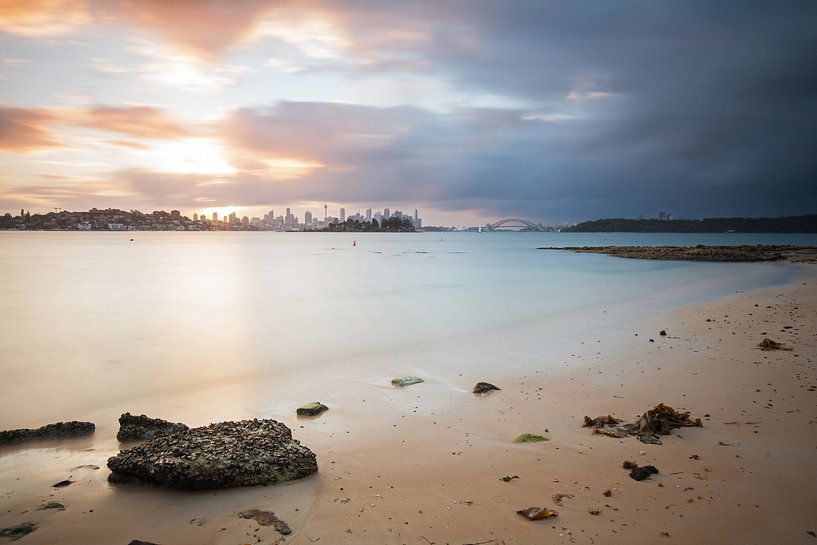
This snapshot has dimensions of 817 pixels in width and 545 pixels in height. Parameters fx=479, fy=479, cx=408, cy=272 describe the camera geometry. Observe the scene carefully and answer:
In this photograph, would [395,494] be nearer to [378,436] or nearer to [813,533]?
[378,436]

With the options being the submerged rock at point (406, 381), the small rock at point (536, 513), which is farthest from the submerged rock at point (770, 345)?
the small rock at point (536, 513)

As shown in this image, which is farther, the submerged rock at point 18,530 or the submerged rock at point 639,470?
the submerged rock at point 639,470

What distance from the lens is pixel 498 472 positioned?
15.9 ft

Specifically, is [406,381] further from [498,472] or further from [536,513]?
[536,513]

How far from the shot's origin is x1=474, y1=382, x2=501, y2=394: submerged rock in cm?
764

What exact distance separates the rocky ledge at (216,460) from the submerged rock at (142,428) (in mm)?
873

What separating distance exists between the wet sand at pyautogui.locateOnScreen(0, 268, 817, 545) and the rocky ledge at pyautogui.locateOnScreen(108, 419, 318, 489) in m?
0.13

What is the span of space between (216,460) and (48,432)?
306 centimetres

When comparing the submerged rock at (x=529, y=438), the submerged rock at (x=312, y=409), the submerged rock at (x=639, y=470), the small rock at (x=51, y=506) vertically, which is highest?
the submerged rock at (x=639, y=470)

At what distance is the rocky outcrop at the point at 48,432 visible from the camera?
5.83 meters

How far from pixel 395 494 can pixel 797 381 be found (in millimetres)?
6977

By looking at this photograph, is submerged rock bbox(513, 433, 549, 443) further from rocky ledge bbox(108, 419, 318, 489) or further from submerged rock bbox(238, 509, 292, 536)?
submerged rock bbox(238, 509, 292, 536)

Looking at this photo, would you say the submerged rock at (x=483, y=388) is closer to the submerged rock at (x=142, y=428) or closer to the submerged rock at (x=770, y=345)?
the submerged rock at (x=142, y=428)

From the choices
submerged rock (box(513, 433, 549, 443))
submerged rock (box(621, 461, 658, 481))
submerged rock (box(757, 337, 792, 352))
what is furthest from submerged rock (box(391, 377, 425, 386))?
submerged rock (box(757, 337, 792, 352))
